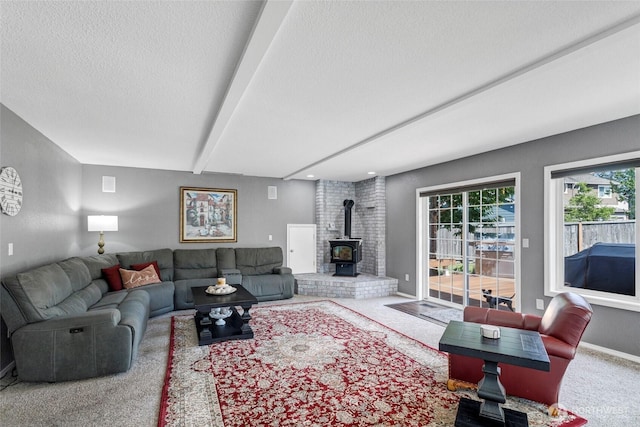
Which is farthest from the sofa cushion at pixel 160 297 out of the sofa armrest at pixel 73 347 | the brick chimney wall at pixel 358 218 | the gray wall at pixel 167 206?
the brick chimney wall at pixel 358 218

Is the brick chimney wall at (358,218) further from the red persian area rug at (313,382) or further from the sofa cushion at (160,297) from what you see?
the sofa cushion at (160,297)

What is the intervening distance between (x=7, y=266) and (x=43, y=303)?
0.51 meters

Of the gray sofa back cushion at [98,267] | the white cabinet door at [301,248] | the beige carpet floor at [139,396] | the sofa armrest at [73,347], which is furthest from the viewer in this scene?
the white cabinet door at [301,248]

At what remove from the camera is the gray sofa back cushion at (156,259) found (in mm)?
5387

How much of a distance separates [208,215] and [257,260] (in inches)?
53.0

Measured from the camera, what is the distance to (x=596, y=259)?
12.0 ft

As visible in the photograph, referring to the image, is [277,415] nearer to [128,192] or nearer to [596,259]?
[596,259]

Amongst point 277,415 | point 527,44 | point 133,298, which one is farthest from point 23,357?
point 527,44

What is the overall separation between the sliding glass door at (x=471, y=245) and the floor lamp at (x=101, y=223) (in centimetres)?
536

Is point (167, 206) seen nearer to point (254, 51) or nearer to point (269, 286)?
point (269, 286)

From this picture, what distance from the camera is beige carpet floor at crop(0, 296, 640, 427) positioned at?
2.25m

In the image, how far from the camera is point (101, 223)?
5.24 metres

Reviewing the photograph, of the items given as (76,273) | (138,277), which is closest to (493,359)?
(76,273)

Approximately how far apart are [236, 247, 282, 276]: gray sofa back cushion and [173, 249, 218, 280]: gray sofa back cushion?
1.63 feet
